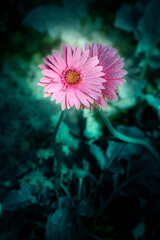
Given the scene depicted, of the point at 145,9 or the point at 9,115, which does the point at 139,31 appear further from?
the point at 9,115

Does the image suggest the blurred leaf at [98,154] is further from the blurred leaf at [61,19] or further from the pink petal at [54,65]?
the blurred leaf at [61,19]

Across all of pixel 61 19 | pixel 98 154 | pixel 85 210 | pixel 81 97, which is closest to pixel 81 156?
pixel 98 154

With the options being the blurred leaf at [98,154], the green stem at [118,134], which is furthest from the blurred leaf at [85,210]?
the green stem at [118,134]

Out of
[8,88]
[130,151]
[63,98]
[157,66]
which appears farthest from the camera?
[8,88]

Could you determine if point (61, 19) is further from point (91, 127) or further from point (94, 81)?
point (94, 81)

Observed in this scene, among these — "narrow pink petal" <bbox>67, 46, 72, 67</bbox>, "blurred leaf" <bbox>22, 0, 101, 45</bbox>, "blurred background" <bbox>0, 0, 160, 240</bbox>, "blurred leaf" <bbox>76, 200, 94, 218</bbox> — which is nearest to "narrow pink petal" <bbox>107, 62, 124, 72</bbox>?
"narrow pink petal" <bbox>67, 46, 72, 67</bbox>

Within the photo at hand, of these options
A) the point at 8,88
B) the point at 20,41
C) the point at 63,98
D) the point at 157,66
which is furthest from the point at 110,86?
the point at 20,41
